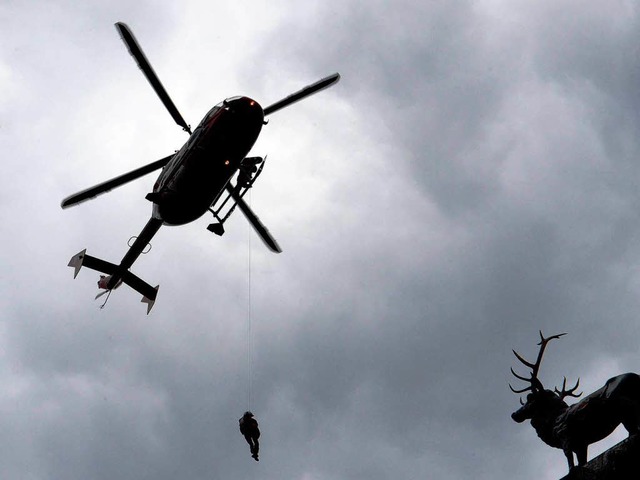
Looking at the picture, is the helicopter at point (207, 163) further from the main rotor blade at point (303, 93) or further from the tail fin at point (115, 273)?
the tail fin at point (115, 273)

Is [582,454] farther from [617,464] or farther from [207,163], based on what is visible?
[207,163]

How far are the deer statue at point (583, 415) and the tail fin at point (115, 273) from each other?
58.7 feet

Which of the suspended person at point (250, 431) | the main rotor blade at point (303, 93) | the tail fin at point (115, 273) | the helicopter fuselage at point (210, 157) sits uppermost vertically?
the main rotor blade at point (303, 93)

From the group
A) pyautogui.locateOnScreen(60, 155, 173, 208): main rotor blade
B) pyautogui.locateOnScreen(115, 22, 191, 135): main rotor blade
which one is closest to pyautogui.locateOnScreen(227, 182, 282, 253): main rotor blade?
pyautogui.locateOnScreen(60, 155, 173, 208): main rotor blade

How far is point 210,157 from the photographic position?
835 inches

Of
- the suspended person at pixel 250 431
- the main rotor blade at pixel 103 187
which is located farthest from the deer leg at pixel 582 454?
the main rotor blade at pixel 103 187

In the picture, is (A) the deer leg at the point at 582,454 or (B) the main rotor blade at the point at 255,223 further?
(B) the main rotor blade at the point at 255,223

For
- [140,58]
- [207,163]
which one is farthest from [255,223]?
[140,58]

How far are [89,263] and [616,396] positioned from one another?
21237 millimetres

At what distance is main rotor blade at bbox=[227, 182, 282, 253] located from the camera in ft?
76.1

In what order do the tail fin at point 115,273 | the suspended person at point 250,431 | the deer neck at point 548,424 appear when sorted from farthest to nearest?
1. the tail fin at point 115,273
2. the suspended person at point 250,431
3. the deer neck at point 548,424

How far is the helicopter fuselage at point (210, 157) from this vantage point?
21.2m

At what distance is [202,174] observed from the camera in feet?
70.4

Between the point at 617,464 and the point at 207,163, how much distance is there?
14406 mm
